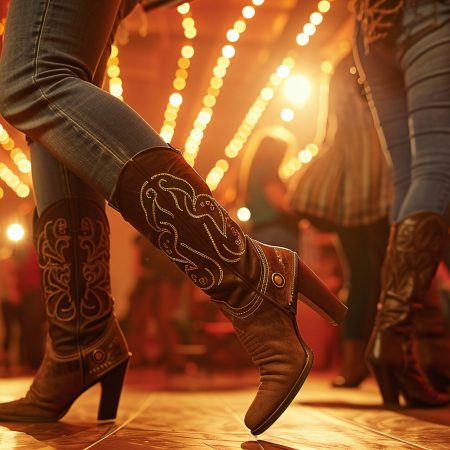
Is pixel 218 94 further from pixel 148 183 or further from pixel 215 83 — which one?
pixel 148 183

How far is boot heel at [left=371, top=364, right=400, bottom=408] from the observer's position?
1.39m

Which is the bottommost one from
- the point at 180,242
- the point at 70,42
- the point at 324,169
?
the point at 180,242

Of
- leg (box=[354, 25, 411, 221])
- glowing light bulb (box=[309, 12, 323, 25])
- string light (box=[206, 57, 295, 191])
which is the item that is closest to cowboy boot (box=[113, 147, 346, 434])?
leg (box=[354, 25, 411, 221])

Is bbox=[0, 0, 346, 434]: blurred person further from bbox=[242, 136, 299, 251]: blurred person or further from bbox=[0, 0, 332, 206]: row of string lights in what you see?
bbox=[0, 0, 332, 206]: row of string lights

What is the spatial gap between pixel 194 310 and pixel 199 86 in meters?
4.52

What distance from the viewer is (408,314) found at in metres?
1.38

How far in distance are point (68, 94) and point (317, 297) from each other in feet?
1.56

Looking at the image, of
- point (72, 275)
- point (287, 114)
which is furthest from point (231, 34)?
point (72, 275)

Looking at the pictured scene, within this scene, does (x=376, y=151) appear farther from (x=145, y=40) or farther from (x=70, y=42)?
(x=145, y=40)

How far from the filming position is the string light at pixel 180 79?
577 centimetres

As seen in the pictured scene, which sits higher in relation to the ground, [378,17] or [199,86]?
[199,86]

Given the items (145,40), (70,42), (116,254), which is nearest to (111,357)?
(70,42)

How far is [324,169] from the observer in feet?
8.05

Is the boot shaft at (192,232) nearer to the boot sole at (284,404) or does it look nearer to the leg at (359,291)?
the boot sole at (284,404)
